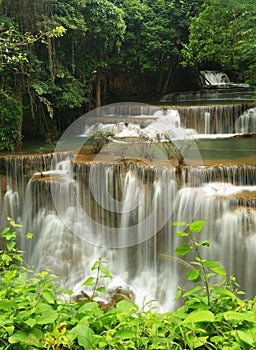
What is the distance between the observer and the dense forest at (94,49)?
389 inches

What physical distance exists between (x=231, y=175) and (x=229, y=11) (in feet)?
21.0

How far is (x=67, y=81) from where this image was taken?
1175cm

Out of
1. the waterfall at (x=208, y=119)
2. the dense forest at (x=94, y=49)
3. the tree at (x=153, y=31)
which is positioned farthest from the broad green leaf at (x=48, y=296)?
the tree at (x=153, y=31)

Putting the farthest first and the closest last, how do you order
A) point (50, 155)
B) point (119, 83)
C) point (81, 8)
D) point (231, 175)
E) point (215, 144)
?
point (119, 83) → point (81, 8) → point (215, 144) → point (50, 155) → point (231, 175)

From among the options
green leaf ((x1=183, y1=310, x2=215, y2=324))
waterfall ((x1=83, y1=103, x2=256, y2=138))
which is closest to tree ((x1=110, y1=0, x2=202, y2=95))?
waterfall ((x1=83, y1=103, x2=256, y2=138))

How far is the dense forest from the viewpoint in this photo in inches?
389

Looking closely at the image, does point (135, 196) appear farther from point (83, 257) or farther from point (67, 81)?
point (67, 81)

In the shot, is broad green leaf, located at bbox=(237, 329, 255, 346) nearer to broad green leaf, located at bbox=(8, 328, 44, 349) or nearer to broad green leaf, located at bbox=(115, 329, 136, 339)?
broad green leaf, located at bbox=(115, 329, 136, 339)

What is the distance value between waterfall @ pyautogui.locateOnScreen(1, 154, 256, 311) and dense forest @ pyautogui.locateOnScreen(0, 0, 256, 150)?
273 centimetres

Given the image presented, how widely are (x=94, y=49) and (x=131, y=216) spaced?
804cm

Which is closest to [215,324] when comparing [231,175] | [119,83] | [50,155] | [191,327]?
[191,327]

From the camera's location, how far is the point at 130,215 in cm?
701

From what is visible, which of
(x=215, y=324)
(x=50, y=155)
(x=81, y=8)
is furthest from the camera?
(x=81, y=8)

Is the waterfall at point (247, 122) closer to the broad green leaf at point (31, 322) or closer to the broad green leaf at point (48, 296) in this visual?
the broad green leaf at point (48, 296)
